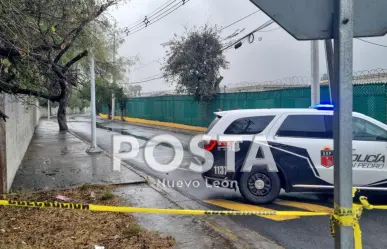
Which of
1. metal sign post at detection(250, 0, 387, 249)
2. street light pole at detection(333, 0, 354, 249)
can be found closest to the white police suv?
metal sign post at detection(250, 0, 387, 249)

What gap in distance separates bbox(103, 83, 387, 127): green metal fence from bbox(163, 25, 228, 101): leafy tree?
0.98 m

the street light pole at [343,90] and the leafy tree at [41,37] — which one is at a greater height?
the leafy tree at [41,37]

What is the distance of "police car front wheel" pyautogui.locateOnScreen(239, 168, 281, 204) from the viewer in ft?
22.1

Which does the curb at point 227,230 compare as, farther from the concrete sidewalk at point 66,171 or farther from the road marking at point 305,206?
the concrete sidewalk at point 66,171

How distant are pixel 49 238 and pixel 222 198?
357 cm

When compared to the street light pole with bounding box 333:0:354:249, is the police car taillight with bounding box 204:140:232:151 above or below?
below

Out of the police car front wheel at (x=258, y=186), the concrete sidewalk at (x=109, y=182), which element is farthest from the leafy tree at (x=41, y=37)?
the police car front wheel at (x=258, y=186)

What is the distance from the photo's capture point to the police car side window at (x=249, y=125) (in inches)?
270

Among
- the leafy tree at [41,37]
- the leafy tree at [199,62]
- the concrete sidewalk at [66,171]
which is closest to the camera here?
the leafy tree at [41,37]

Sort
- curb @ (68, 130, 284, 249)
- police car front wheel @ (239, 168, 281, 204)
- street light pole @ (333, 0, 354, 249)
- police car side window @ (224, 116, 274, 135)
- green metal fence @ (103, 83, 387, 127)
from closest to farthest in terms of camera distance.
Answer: street light pole @ (333, 0, 354, 249)
curb @ (68, 130, 284, 249)
police car front wheel @ (239, 168, 281, 204)
police car side window @ (224, 116, 274, 135)
green metal fence @ (103, 83, 387, 127)

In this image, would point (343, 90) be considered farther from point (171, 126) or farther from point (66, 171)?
point (171, 126)

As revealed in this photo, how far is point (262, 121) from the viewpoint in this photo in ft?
22.6

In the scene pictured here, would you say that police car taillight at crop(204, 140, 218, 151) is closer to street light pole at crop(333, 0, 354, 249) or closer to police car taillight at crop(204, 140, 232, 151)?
police car taillight at crop(204, 140, 232, 151)

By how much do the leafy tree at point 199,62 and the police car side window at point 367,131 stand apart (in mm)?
15178
